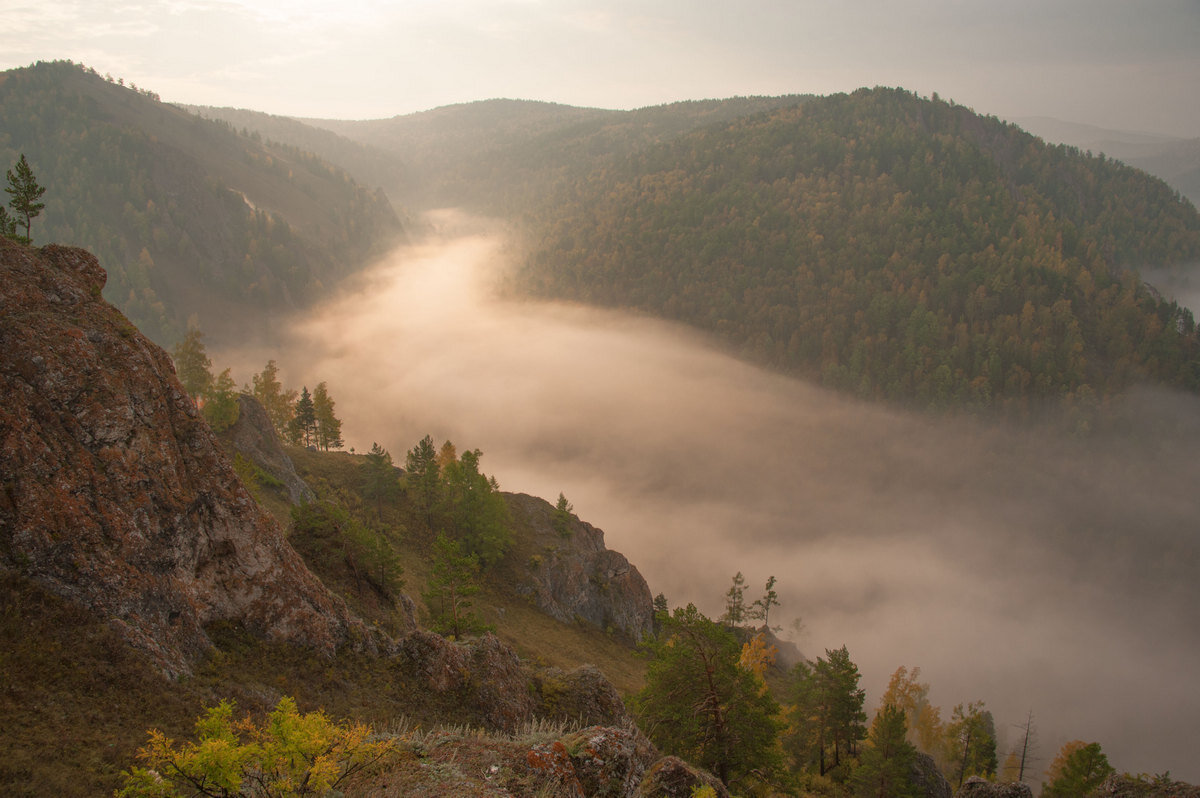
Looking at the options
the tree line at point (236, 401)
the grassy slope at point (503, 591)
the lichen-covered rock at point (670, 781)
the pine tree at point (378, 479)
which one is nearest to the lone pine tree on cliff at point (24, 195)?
the grassy slope at point (503, 591)

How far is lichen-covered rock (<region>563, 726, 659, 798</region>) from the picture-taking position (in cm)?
1193

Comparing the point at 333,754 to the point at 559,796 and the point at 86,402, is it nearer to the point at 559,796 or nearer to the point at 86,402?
the point at 559,796

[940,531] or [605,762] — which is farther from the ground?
[605,762]

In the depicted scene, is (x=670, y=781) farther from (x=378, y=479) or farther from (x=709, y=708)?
(x=378, y=479)

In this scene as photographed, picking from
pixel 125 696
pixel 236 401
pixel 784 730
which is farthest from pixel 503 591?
pixel 125 696

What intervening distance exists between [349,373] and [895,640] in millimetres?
166959

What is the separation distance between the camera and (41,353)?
1825 centimetres

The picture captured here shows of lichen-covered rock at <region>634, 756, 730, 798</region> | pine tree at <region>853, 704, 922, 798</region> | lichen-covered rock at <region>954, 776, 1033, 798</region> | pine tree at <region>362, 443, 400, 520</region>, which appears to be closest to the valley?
pine tree at <region>362, 443, 400, 520</region>

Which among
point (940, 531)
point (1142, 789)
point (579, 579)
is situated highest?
point (1142, 789)

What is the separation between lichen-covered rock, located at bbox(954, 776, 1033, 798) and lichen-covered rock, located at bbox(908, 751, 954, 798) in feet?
66.6

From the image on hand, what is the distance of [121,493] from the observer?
60.6ft

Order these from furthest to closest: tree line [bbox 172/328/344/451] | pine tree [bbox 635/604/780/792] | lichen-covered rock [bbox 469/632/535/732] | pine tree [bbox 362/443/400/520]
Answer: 1. pine tree [bbox 362/443/400/520]
2. tree line [bbox 172/328/344/451]
3. lichen-covered rock [bbox 469/632/535/732]
4. pine tree [bbox 635/604/780/792]

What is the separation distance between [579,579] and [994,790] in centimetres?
4277

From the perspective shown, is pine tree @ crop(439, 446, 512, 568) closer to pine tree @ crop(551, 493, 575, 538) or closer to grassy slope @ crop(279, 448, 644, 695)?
grassy slope @ crop(279, 448, 644, 695)
